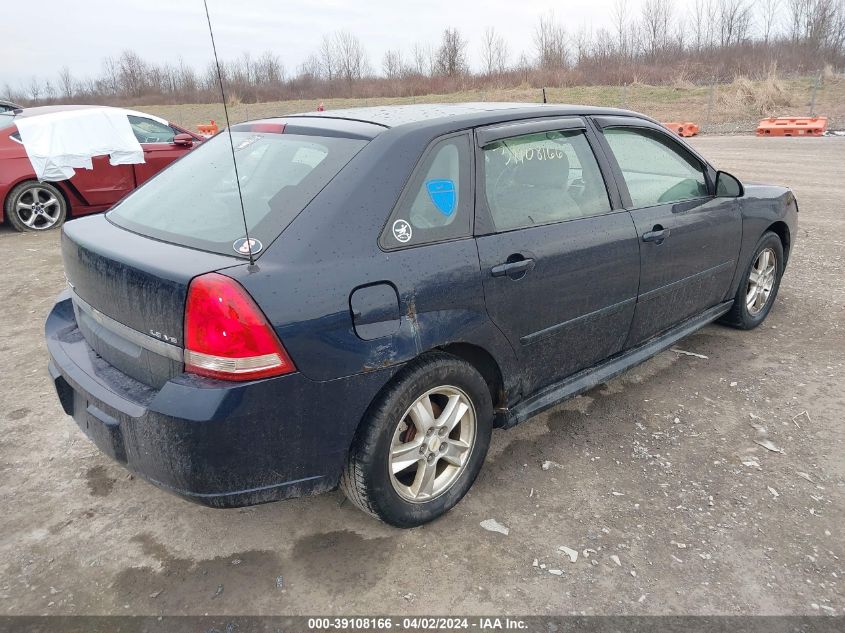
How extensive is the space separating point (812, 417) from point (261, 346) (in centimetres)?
314

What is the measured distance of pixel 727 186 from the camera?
4.18 meters

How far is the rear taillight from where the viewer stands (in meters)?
2.14

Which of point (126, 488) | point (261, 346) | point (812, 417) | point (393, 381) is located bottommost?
point (812, 417)

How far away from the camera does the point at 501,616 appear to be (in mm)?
2293

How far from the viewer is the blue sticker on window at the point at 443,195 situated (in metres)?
2.66

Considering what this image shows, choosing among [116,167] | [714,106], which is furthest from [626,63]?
[116,167]

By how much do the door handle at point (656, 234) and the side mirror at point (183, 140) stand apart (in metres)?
7.10

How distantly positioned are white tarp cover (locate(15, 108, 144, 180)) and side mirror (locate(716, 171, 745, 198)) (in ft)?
24.5

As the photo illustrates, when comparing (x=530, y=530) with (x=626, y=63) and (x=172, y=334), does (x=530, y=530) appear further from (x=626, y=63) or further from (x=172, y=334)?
(x=626, y=63)

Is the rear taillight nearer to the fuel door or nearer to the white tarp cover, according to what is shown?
the fuel door

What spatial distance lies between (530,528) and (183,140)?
25.7ft

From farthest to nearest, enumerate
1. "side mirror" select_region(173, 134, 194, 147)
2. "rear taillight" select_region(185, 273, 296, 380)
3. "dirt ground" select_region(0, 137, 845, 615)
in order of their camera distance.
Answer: "side mirror" select_region(173, 134, 194, 147), "dirt ground" select_region(0, 137, 845, 615), "rear taillight" select_region(185, 273, 296, 380)

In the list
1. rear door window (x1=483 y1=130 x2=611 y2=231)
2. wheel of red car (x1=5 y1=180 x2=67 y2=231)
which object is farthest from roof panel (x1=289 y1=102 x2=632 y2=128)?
wheel of red car (x1=5 y1=180 x2=67 y2=231)

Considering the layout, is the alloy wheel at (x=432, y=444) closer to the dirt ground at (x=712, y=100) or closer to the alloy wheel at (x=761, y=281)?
the alloy wheel at (x=761, y=281)
